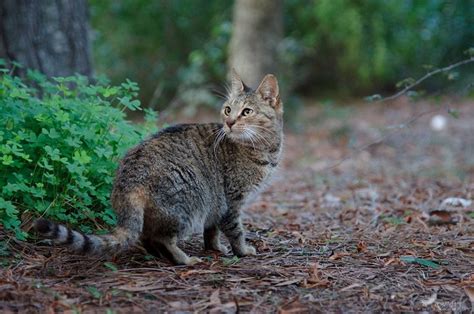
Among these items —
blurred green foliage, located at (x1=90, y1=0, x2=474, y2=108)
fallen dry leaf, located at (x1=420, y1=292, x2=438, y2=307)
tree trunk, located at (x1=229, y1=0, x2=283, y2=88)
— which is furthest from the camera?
blurred green foliage, located at (x1=90, y1=0, x2=474, y2=108)

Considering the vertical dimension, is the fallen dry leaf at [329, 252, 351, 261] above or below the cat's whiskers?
below

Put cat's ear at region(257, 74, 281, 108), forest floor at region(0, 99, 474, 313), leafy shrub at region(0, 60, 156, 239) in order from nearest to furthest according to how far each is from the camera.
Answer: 1. forest floor at region(0, 99, 474, 313)
2. leafy shrub at region(0, 60, 156, 239)
3. cat's ear at region(257, 74, 281, 108)

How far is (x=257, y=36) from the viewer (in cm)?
1062

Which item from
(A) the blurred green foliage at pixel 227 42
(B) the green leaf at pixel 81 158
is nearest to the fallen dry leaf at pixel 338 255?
(B) the green leaf at pixel 81 158

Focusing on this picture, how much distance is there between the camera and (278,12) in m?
10.6

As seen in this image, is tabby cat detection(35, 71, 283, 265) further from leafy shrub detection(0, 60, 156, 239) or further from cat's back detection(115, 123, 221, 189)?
leafy shrub detection(0, 60, 156, 239)

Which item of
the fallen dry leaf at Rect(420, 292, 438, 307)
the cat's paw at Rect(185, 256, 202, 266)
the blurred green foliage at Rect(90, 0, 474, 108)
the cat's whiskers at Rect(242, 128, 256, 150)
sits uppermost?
the blurred green foliage at Rect(90, 0, 474, 108)

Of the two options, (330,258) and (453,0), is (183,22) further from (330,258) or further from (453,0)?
(330,258)

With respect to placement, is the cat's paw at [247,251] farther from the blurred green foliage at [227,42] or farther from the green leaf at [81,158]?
the blurred green foliage at [227,42]

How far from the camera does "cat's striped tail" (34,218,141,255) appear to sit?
311cm

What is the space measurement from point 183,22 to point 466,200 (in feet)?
29.8

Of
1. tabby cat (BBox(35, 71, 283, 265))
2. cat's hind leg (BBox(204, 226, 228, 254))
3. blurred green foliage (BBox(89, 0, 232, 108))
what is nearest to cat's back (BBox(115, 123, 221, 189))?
tabby cat (BBox(35, 71, 283, 265))

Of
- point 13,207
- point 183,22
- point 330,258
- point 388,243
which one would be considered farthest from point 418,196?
point 183,22

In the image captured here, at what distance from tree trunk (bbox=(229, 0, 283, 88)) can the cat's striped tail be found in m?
7.09
